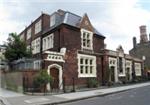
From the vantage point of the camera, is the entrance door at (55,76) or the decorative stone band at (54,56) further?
the entrance door at (55,76)

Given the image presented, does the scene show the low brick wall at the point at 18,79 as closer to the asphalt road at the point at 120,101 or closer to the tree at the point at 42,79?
the tree at the point at 42,79

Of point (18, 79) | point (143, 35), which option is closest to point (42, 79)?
point (18, 79)

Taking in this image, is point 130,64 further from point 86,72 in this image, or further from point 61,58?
point 61,58

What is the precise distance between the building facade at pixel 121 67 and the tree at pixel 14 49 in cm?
986

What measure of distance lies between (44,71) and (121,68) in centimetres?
1570

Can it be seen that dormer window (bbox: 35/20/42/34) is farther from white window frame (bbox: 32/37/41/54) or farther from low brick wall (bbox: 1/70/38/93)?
low brick wall (bbox: 1/70/38/93)

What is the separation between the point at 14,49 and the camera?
97.2ft

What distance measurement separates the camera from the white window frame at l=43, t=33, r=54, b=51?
27531mm

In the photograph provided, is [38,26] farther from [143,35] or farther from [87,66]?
[143,35]

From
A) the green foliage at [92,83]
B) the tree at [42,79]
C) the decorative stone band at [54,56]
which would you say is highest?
the decorative stone band at [54,56]

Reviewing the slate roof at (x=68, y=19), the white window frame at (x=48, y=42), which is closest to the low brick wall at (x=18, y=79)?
the white window frame at (x=48, y=42)

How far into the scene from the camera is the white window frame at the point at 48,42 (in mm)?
27531

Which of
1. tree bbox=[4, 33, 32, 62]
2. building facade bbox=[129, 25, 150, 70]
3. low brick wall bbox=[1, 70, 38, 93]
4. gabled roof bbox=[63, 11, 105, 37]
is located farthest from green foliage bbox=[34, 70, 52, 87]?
building facade bbox=[129, 25, 150, 70]

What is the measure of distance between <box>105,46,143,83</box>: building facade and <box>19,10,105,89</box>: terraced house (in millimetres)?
1422
